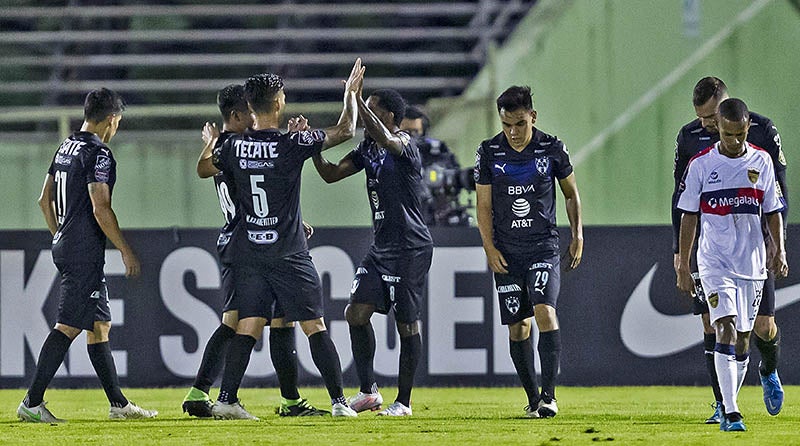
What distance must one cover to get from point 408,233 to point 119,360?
3.62 metres

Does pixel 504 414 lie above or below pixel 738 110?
below

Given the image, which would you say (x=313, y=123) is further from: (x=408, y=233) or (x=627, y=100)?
(x=408, y=233)

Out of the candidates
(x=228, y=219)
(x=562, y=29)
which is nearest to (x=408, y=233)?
(x=228, y=219)

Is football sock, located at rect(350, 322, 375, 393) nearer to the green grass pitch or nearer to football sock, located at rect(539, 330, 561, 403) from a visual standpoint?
the green grass pitch

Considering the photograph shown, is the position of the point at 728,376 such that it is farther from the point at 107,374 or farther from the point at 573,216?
the point at 107,374

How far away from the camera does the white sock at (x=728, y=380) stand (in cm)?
727

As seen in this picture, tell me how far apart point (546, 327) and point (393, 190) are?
1.22 meters

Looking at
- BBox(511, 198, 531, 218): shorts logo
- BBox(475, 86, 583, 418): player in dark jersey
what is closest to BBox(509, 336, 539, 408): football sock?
BBox(475, 86, 583, 418): player in dark jersey

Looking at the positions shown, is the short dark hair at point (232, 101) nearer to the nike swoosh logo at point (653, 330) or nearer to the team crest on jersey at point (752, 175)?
the team crest on jersey at point (752, 175)

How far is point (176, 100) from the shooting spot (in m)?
18.5

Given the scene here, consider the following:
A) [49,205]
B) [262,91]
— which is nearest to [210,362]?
[49,205]

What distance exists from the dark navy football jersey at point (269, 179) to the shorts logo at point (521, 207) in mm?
1228

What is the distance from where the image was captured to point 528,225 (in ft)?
27.6

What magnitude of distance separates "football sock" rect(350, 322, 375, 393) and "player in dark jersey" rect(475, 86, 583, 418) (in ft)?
2.80
